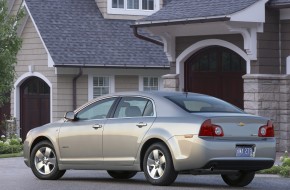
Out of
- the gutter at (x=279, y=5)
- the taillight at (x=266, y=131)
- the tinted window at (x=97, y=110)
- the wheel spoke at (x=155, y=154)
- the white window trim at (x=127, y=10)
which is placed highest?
the white window trim at (x=127, y=10)

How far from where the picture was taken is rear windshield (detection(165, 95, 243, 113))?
51.7 feet

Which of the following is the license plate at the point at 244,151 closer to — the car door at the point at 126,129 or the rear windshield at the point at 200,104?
the rear windshield at the point at 200,104

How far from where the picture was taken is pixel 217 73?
25719 mm

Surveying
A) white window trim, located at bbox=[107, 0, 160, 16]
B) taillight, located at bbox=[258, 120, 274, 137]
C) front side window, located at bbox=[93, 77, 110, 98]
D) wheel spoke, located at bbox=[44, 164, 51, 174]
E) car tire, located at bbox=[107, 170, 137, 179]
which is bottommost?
car tire, located at bbox=[107, 170, 137, 179]

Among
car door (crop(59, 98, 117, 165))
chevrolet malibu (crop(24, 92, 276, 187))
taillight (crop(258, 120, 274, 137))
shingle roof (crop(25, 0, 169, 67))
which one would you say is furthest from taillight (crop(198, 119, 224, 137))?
shingle roof (crop(25, 0, 169, 67))

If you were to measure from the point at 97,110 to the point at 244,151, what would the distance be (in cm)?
280

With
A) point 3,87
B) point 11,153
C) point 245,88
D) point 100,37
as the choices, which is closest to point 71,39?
point 100,37

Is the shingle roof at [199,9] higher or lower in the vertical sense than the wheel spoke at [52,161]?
higher

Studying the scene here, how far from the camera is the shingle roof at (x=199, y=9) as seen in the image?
23328mm

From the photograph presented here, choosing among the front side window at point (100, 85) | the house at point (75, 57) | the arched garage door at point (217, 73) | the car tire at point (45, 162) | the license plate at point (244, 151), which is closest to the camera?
the license plate at point (244, 151)

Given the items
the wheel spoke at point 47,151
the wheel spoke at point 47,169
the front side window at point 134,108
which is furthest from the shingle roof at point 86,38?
the front side window at point 134,108

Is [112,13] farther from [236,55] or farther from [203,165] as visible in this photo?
[203,165]

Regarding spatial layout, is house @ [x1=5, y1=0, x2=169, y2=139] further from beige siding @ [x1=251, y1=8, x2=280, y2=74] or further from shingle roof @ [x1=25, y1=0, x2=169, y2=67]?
beige siding @ [x1=251, y1=8, x2=280, y2=74]

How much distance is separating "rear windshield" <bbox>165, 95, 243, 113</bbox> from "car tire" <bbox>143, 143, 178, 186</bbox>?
752mm
